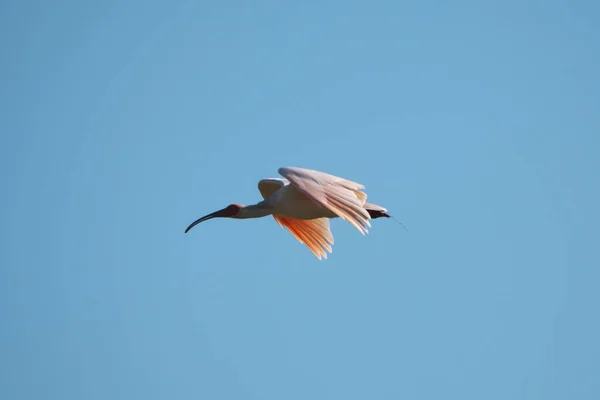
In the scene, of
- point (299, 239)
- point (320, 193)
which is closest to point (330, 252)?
point (299, 239)

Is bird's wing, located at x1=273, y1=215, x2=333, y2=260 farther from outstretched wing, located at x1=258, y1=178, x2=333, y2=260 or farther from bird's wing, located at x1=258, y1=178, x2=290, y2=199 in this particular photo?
bird's wing, located at x1=258, y1=178, x2=290, y2=199

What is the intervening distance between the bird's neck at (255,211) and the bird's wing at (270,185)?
48cm

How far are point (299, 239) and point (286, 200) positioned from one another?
7.11 feet

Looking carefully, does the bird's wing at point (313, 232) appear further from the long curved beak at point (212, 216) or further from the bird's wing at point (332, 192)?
the bird's wing at point (332, 192)

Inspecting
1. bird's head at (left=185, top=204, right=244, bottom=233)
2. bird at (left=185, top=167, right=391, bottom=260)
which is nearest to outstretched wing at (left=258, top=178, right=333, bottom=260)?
bird at (left=185, top=167, right=391, bottom=260)

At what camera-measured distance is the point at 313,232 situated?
21.5 m

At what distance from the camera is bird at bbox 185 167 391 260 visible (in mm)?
17641

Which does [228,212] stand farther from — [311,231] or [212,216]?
[311,231]

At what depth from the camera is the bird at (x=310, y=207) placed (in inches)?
695

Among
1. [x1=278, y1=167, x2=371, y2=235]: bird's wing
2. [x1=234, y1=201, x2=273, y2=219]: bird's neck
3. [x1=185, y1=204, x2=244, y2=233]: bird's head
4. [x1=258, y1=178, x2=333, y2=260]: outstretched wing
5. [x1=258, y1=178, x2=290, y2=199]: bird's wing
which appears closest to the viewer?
[x1=278, y1=167, x2=371, y2=235]: bird's wing

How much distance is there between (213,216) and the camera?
69.1ft

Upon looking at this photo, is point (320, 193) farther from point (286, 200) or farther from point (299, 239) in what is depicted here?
point (299, 239)

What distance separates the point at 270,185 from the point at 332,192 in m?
3.08

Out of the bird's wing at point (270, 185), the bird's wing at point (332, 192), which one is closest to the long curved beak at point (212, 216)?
the bird's wing at point (270, 185)
